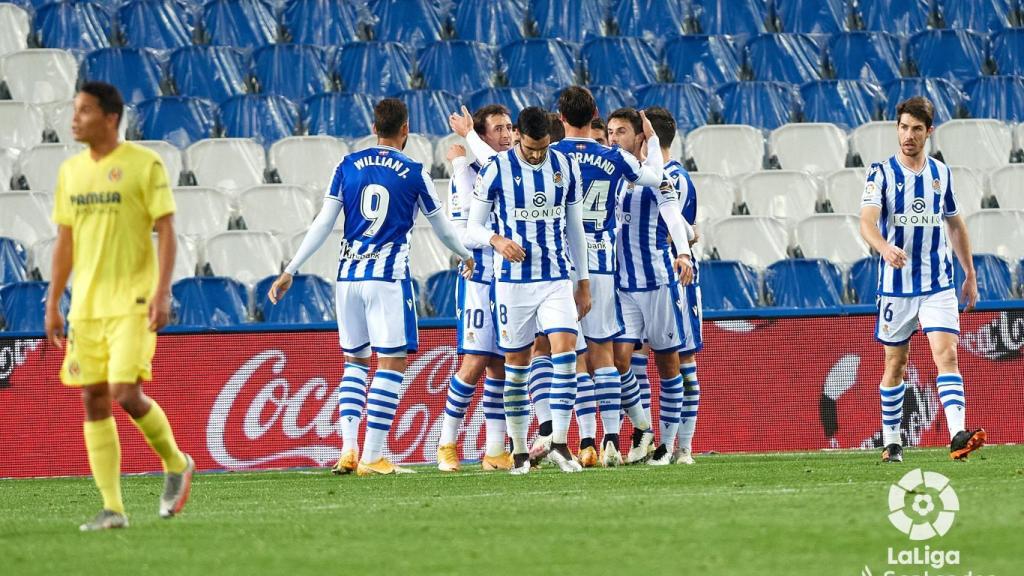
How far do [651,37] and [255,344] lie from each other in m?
7.45

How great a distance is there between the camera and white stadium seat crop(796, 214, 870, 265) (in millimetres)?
13953

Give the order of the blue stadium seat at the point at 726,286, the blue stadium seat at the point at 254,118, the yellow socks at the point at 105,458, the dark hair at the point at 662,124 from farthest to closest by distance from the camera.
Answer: the blue stadium seat at the point at 254,118
the blue stadium seat at the point at 726,286
the dark hair at the point at 662,124
the yellow socks at the point at 105,458

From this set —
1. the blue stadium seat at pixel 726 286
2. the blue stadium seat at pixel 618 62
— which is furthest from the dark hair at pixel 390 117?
the blue stadium seat at pixel 618 62

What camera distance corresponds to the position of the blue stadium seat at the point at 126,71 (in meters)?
15.6

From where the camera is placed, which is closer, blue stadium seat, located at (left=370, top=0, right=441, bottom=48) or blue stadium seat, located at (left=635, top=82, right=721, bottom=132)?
blue stadium seat, located at (left=635, top=82, right=721, bottom=132)

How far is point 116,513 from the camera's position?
19.8 ft

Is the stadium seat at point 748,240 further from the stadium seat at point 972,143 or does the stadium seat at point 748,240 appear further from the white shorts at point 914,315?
the white shorts at point 914,315

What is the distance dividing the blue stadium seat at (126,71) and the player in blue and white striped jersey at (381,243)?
690 cm

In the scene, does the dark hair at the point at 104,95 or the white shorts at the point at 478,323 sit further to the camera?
the white shorts at the point at 478,323

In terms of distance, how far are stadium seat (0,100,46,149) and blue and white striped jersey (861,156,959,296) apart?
8.87 m

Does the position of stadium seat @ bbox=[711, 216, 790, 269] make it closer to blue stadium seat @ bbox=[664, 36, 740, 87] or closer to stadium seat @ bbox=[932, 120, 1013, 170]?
stadium seat @ bbox=[932, 120, 1013, 170]

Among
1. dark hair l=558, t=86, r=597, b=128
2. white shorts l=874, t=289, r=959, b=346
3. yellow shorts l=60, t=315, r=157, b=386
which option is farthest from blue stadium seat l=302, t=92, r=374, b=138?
yellow shorts l=60, t=315, r=157, b=386

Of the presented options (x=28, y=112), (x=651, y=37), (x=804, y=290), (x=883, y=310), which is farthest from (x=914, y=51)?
(x=28, y=112)

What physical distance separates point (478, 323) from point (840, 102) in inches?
299
